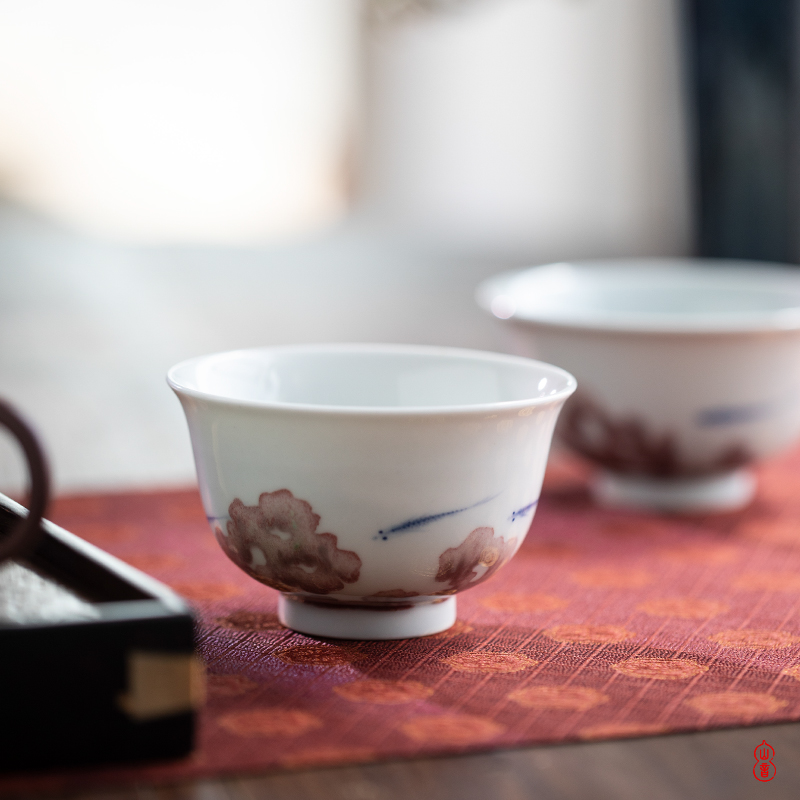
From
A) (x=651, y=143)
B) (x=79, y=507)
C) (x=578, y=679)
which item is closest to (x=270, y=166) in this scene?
(x=651, y=143)

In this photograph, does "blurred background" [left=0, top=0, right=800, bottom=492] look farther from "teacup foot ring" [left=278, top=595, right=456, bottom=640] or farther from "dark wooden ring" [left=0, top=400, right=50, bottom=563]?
"dark wooden ring" [left=0, top=400, right=50, bottom=563]

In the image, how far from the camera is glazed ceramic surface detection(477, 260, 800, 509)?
31.1 inches

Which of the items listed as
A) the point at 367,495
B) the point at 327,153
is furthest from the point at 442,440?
the point at 327,153

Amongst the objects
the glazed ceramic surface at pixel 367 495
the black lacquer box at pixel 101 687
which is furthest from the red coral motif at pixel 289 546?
the black lacquer box at pixel 101 687

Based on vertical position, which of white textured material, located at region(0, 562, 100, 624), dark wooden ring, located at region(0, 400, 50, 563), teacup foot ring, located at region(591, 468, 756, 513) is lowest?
teacup foot ring, located at region(591, 468, 756, 513)

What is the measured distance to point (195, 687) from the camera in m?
0.39

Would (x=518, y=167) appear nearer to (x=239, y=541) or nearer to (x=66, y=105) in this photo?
(x=66, y=105)

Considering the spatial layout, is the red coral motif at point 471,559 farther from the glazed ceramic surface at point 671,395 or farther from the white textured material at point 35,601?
the glazed ceramic surface at point 671,395

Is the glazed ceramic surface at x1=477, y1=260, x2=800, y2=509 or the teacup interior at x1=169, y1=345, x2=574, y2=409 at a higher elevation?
the teacup interior at x1=169, y1=345, x2=574, y2=409

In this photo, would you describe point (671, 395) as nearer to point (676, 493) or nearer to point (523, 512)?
point (676, 493)

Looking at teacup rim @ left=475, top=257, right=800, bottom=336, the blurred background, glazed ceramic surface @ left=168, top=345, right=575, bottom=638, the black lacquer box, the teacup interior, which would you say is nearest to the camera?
the black lacquer box

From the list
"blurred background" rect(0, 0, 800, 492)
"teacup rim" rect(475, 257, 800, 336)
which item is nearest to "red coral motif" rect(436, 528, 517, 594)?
"teacup rim" rect(475, 257, 800, 336)

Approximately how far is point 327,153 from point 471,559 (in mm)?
1709

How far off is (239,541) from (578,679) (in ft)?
0.55
